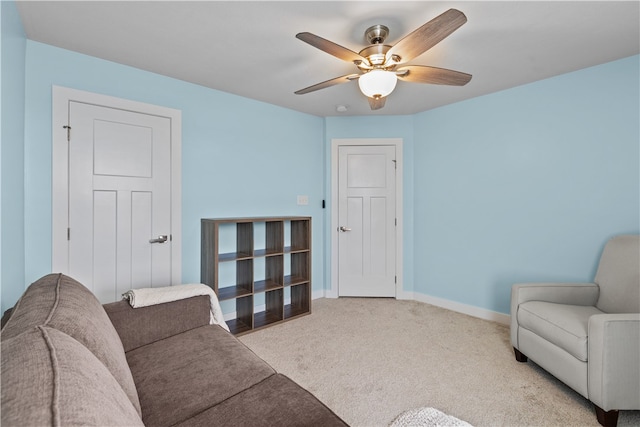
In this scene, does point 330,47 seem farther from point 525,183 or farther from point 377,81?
point 525,183

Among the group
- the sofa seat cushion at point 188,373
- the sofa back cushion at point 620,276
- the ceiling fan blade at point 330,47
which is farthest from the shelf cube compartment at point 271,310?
the sofa back cushion at point 620,276

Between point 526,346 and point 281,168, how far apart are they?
288cm

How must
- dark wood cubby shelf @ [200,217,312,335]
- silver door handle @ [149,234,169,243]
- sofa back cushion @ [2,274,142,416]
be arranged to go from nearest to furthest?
1. sofa back cushion @ [2,274,142,416]
2. silver door handle @ [149,234,169,243]
3. dark wood cubby shelf @ [200,217,312,335]

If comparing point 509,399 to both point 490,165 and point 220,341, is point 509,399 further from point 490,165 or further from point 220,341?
point 490,165

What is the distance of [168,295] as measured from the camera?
1852 mm

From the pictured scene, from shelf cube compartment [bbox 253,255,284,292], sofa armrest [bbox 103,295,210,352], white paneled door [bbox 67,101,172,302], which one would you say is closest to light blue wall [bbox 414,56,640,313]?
shelf cube compartment [bbox 253,255,284,292]

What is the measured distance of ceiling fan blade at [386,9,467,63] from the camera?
56.4 inches

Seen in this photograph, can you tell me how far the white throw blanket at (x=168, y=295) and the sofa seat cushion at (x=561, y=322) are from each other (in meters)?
2.17

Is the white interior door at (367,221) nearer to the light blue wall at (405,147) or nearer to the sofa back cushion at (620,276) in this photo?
the light blue wall at (405,147)

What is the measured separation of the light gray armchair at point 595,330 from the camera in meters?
1.65

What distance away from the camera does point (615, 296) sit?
85.4 inches

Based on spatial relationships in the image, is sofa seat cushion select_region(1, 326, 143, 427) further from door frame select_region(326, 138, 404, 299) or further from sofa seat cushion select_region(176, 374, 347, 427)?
door frame select_region(326, 138, 404, 299)

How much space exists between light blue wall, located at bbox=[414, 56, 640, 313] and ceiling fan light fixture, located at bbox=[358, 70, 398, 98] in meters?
A: 1.87

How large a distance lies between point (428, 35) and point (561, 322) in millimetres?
1916
